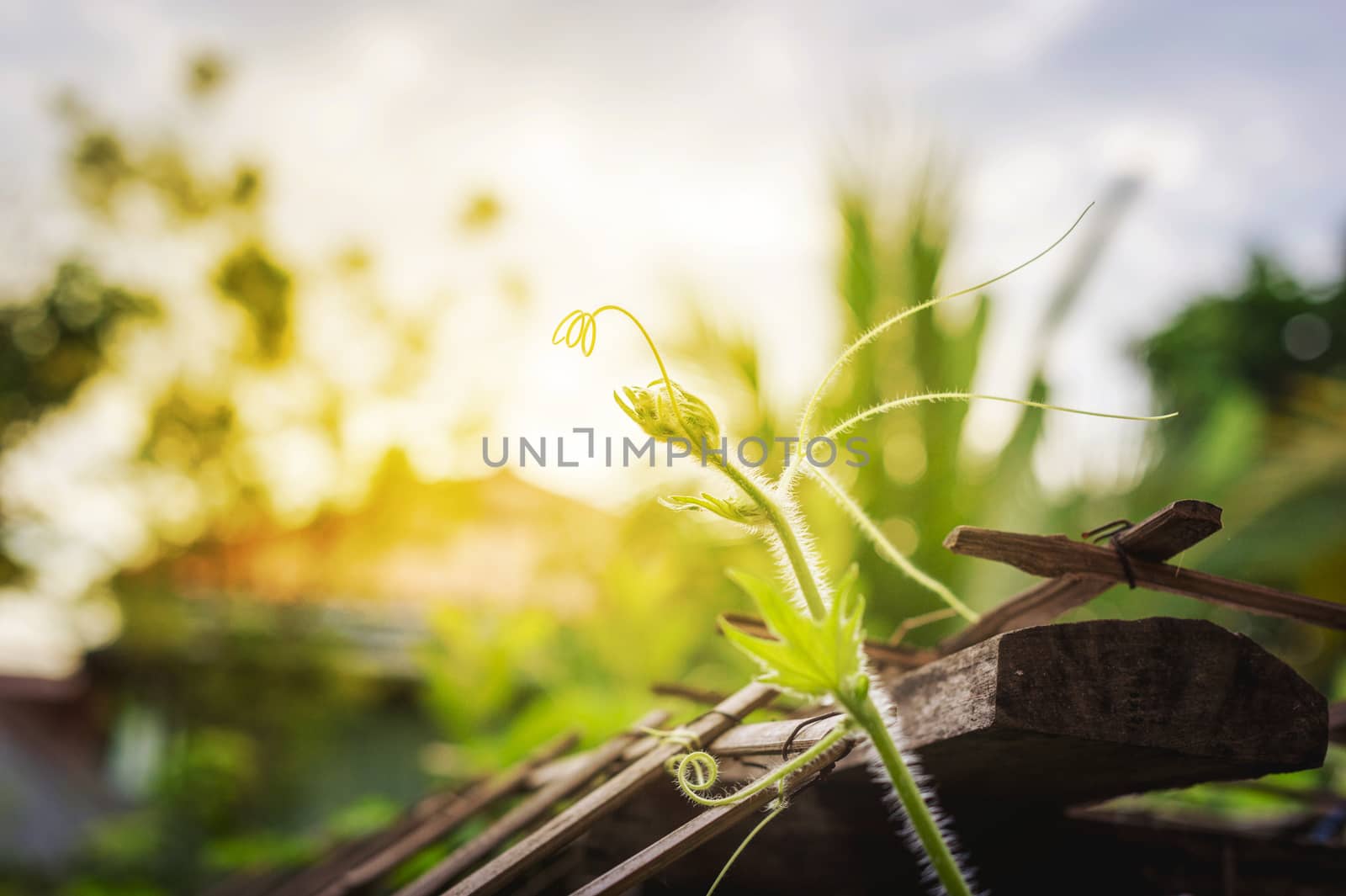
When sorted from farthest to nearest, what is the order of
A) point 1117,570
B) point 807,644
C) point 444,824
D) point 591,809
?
1. point 444,824
2. point 591,809
3. point 1117,570
4. point 807,644

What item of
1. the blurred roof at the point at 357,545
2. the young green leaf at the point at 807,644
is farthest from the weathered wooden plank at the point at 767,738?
the blurred roof at the point at 357,545

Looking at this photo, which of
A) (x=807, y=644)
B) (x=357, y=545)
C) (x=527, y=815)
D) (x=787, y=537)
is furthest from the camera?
(x=357, y=545)

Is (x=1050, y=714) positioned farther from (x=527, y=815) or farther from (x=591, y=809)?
(x=527, y=815)

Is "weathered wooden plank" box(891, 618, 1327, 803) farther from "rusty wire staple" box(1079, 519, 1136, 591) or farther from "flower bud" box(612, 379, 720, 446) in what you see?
"flower bud" box(612, 379, 720, 446)

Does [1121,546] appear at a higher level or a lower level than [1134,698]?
higher

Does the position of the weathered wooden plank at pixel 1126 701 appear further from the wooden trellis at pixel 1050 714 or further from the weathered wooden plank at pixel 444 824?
the weathered wooden plank at pixel 444 824

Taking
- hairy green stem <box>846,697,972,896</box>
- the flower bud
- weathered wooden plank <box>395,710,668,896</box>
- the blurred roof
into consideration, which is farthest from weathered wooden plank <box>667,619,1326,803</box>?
the blurred roof

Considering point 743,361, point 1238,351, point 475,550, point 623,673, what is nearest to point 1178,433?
point 743,361

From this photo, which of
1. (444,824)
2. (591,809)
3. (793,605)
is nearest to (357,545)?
(444,824)

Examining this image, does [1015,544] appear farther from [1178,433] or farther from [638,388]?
[1178,433]
